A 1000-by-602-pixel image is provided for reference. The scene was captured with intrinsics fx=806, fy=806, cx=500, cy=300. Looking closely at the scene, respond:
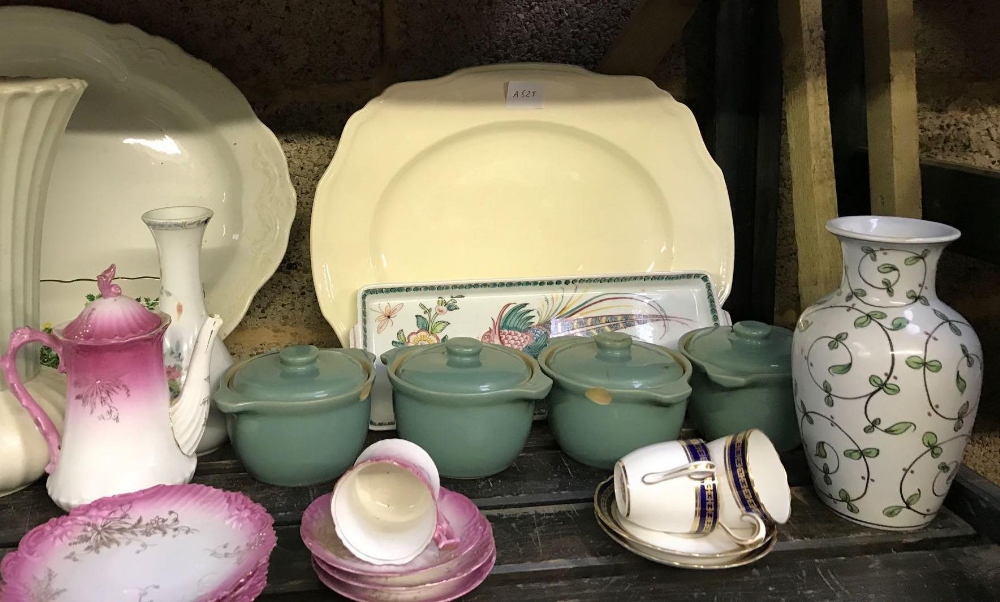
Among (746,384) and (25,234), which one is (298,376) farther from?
(746,384)

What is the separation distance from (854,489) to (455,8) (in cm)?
70

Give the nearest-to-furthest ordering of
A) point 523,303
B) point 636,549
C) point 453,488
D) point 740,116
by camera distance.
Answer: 1. point 636,549
2. point 453,488
3. point 523,303
4. point 740,116

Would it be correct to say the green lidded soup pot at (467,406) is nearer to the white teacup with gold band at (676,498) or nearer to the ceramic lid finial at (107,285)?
the white teacup with gold band at (676,498)

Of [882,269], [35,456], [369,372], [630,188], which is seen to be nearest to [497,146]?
[630,188]

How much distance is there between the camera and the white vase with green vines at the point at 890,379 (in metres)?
0.69

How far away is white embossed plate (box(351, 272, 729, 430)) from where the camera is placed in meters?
0.93

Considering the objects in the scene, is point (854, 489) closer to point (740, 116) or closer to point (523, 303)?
point (523, 303)

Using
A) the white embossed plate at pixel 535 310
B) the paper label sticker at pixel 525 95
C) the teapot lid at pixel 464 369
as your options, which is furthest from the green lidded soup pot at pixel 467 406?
the paper label sticker at pixel 525 95

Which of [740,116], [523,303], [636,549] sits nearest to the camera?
[636,549]

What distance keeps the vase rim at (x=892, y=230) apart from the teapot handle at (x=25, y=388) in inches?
27.3

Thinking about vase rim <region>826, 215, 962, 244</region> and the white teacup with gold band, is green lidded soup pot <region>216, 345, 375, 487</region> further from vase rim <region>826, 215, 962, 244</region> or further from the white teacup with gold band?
vase rim <region>826, 215, 962, 244</region>

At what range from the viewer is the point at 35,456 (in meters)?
0.75

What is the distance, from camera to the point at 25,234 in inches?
29.0

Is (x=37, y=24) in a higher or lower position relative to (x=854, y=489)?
higher
